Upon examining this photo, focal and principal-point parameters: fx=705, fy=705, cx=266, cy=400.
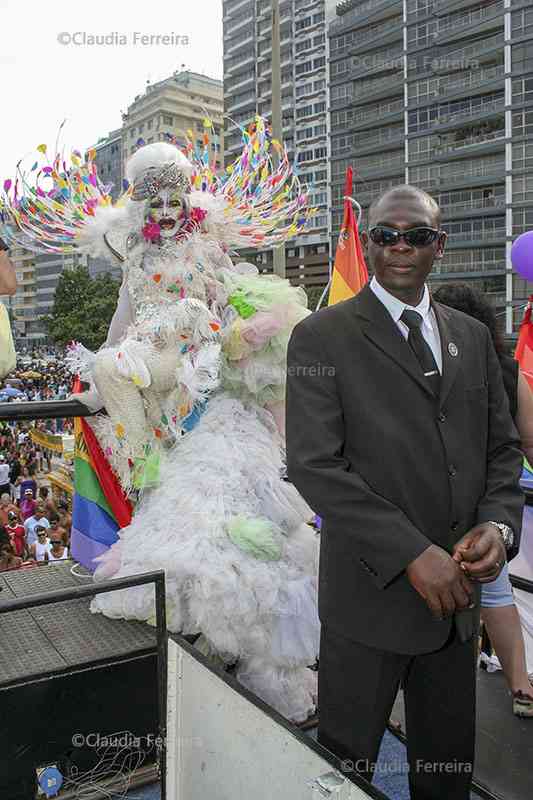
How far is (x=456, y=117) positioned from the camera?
147 feet

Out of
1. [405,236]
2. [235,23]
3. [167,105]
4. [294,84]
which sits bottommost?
[405,236]

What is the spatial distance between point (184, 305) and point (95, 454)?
27.5 inches

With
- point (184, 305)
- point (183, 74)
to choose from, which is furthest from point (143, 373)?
point (183, 74)

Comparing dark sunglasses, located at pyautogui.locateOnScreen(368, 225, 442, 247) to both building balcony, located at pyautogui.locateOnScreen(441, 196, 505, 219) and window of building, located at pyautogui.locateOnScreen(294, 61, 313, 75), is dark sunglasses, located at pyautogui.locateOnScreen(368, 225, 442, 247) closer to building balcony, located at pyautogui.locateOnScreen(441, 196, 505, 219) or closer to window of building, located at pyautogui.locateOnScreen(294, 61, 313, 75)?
building balcony, located at pyautogui.locateOnScreen(441, 196, 505, 219)

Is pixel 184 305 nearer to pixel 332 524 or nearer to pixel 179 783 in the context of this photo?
pixel 332 524

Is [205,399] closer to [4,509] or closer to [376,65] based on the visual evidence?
[4,509]

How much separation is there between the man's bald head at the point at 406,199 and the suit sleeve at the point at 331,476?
0.32 m

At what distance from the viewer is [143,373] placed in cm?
272

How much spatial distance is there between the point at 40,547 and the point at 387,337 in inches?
261

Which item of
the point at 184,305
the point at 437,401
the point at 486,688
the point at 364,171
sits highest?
the point at 364,171

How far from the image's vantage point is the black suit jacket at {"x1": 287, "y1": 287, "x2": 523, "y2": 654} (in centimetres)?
149

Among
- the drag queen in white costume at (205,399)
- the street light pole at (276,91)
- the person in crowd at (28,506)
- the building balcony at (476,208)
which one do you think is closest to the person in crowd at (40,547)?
the person in crowd at (28,506)

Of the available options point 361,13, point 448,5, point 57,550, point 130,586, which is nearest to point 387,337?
point 130,586

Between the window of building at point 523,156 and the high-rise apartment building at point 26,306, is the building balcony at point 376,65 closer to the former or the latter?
the window of building at point 523,156
